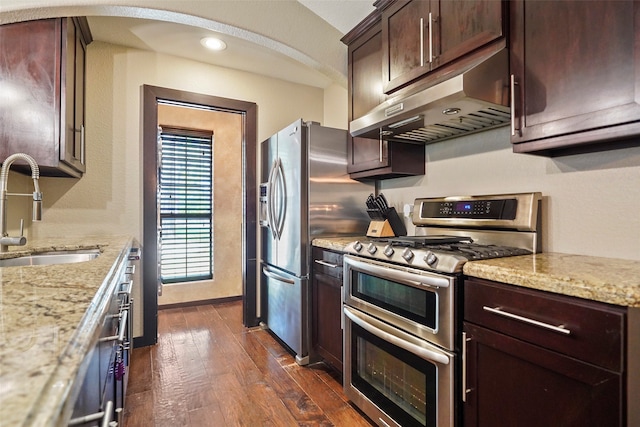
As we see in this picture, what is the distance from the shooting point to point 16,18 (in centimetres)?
184

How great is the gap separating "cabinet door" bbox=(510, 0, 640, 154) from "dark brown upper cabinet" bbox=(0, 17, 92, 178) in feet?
7.82

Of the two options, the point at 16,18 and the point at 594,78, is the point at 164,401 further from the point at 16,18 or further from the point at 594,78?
the point at 594,78

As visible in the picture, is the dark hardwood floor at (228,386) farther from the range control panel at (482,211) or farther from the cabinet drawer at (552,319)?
the range control panel at (482,211)

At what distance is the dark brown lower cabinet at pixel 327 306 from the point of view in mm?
2188

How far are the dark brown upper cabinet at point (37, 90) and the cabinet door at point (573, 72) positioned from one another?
2.38m

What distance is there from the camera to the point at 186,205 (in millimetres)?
4105

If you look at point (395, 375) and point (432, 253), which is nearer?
point (432, 253)

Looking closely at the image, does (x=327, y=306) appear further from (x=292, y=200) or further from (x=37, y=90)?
(x=37, y=90)

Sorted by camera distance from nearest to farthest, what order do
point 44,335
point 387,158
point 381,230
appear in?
point 44,335 → point 387,158 → point 381,230

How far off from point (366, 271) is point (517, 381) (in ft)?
2.68

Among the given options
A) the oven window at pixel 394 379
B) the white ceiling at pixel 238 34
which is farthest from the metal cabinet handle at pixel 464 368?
the white ceiling at pixel 238 34

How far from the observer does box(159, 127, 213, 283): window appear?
4.01 metres

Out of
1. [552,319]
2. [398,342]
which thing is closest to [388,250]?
[398,342]

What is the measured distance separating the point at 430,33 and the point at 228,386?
95.0 inches
